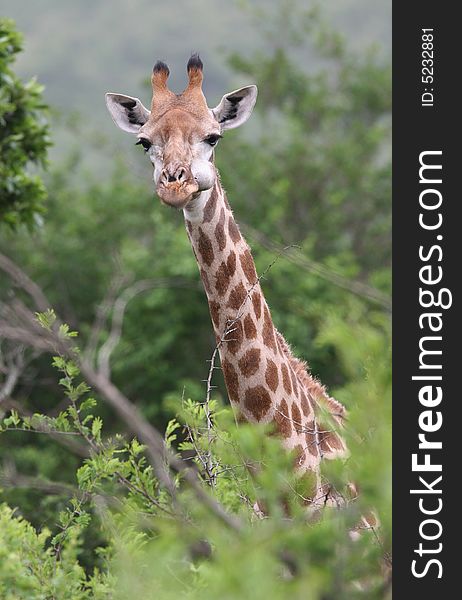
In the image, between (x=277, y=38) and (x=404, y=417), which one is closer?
(x=404, y=417)

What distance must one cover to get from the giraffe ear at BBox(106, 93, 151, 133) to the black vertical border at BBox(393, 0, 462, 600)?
2.44 meters

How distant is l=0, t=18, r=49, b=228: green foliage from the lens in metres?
8.34

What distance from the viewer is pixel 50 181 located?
26.9 meters

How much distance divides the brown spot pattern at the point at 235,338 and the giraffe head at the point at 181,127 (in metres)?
0.74

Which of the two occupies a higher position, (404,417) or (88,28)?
(88,28)

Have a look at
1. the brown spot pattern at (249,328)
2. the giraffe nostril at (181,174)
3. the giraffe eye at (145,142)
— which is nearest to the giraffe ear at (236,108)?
the giraffe eye at (145,142)

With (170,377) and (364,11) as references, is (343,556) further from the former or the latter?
(364,11)

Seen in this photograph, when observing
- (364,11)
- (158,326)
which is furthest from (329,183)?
(364,11)

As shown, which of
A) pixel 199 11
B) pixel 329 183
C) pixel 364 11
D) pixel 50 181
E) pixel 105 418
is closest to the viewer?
pixel 105 418

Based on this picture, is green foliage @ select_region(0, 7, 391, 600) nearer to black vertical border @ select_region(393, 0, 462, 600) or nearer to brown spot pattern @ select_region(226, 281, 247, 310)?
black vertical border @ select_region(393, 0, 462, 600)

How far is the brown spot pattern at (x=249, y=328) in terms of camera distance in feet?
18.8

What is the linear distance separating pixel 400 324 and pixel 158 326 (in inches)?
597

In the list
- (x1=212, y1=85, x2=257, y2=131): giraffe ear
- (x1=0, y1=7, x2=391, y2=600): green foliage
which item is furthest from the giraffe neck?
(x1=212, y1=85, x2=257, y2=131): giraffe ear

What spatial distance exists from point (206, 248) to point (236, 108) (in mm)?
1280
